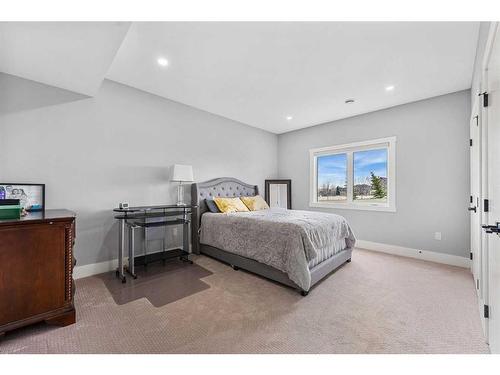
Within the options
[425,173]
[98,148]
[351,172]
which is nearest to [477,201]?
[425,173]

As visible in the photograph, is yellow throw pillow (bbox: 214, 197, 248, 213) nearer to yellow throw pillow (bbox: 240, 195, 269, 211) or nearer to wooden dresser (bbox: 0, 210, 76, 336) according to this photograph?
yellow throw pillow (bbox: 240, 195, 269, 211)

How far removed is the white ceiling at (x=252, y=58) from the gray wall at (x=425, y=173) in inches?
13.9

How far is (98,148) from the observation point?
2.86 m

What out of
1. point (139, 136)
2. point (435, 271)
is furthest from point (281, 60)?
point (435, 271)

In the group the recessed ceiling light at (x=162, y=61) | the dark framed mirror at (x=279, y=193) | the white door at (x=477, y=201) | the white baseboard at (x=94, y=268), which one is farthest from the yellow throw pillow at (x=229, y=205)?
the white door at (x=477, y=201)

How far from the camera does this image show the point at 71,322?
5.91ft

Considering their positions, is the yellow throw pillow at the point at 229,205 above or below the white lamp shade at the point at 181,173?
below

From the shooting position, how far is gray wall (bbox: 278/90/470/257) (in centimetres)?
321

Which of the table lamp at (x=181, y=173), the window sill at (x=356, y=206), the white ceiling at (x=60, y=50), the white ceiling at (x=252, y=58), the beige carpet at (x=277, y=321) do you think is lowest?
the beige carpet at (x=277, y=321)

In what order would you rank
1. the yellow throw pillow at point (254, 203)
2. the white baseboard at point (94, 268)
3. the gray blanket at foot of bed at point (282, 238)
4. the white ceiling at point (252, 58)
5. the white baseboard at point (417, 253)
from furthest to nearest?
the yellow throw pillow at point (254, 203) < the white baseboard at point (417, 253) < the white baseboard at point (94, 268) < the gray blanket at foot of bed at point (282, 238) < the white ceiling at point (252, 58)

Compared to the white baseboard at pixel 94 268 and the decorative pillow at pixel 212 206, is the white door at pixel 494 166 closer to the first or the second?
the decorative pillow at pixel 212 206

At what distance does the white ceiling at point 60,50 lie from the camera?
5.26 ft
